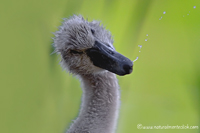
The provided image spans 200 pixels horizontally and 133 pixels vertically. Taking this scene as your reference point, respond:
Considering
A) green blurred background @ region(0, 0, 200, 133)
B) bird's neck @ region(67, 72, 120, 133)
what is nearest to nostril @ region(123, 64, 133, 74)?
bird's neck @ region(67, 72, 120, 133)

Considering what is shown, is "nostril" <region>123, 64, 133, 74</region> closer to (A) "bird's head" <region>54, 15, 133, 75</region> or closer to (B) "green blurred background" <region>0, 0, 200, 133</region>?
(A) "bird's head" <region>54, 15, 133, 75</region>

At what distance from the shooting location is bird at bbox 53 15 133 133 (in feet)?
3.04

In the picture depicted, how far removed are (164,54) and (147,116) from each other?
43 centimetres

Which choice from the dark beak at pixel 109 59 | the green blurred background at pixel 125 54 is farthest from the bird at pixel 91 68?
the green blurred background at pixel 125 54

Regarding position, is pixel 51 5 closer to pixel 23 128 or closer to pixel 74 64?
pixel 74 64

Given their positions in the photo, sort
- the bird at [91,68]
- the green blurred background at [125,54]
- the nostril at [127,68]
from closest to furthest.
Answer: the nostril at [127,68]
the bird at [91,68]
the green blurred background at [125,54]

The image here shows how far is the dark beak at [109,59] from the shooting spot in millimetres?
808

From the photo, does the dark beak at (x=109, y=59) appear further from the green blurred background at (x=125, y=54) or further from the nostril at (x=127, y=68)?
the green blurred background at (x=125, y=54)

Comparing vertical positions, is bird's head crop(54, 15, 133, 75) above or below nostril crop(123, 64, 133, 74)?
above

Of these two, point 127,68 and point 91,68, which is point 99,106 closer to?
point 91,68

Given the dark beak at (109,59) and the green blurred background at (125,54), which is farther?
the green blurred background at (125,54)

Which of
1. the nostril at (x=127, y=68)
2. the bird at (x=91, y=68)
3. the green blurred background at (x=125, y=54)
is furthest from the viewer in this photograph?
the green blurred background at (x=125, y=54)

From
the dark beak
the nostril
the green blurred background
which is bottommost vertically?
the nostril

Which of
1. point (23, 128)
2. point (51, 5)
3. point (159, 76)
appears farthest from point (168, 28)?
point (23, 128)
